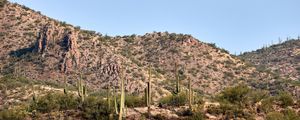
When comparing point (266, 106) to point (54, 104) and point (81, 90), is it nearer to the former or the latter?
point (81, 90)

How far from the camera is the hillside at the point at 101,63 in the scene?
74.5 meters

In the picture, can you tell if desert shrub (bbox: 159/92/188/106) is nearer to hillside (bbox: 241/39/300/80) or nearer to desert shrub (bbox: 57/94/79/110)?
desert shrub (bbox: 57/94/79/110)

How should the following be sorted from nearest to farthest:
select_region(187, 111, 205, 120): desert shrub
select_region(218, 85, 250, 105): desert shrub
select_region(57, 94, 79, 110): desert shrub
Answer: select_region(187, 111, 205, 120): desert shrub, select_region(57, 94, 79, 110): desert shrub, select_region(218, 85, 250, 105): desert shrub

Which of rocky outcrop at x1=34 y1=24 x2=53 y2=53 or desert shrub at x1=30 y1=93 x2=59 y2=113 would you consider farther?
rocky outcrop at x1=34 y1=24 x2=53 y2=53

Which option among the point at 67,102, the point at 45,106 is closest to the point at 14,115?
the point at 45,106

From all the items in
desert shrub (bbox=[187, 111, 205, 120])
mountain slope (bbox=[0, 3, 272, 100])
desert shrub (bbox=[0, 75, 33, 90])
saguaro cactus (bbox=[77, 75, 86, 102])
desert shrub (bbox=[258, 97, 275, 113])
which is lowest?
desert shrub (bbox=[187, 111, 205, 120])

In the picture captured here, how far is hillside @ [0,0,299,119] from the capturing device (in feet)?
244

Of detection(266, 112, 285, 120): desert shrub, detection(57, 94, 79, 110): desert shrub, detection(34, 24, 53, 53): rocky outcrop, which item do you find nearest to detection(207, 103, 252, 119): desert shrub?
detection(266, 112, 285, 120): desert shrub

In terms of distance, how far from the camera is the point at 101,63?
83.3 m

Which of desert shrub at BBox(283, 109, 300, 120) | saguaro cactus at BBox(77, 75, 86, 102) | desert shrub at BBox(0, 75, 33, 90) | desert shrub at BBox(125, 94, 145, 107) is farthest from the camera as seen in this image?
desert shrub at BBox(0, 75, 33, 90)

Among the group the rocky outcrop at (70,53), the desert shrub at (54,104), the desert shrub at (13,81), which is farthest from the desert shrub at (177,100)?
the rocky outcrop at (70,53)

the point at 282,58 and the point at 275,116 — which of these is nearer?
the point at 275,116

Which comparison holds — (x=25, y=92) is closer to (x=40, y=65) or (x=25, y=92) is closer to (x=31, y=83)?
(x=31, y=83)

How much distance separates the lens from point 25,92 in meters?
67.8
